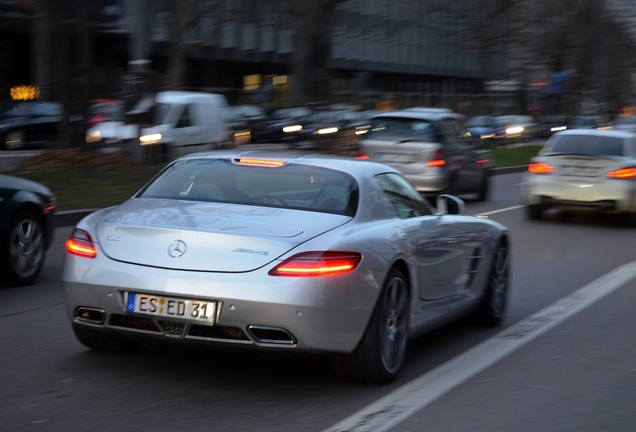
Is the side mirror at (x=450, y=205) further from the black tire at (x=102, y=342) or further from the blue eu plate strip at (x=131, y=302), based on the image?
the blue eu plate strip at (x=131, y=302)

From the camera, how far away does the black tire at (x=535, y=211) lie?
17906mm

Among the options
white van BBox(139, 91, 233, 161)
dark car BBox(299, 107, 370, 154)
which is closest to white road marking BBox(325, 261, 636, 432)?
white van BBox(139, 91, 233, 161)

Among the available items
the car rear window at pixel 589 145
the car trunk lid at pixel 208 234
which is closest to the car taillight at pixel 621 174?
the car rear window at pixel 589 145

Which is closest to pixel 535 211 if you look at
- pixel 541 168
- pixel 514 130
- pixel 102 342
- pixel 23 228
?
pixel 541 168

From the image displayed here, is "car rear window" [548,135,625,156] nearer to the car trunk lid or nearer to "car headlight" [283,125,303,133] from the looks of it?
the car trunk lid

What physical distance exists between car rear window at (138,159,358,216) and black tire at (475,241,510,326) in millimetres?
1994

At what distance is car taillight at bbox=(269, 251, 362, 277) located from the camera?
563cm

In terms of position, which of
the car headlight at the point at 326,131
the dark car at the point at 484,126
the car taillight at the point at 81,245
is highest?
the car taillight at the point at 81,245

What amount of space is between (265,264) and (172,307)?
527mm

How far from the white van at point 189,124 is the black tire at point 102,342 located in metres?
17.0

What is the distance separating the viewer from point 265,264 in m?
5.65

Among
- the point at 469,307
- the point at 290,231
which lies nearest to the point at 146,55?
the point at 469,307

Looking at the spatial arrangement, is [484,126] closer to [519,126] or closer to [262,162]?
[519,126]

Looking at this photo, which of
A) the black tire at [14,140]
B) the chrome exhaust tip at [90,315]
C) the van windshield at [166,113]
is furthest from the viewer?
the black tire at [14,140]
